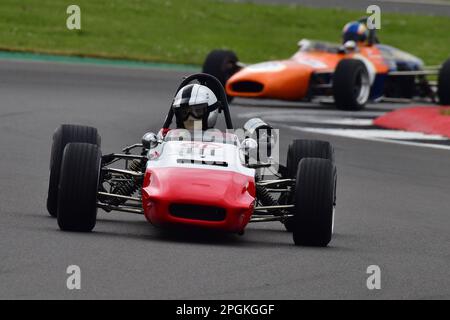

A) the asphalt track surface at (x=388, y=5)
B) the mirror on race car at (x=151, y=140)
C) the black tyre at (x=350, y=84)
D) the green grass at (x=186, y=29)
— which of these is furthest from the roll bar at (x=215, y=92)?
the asphalt track surface at (x=388, y=5)

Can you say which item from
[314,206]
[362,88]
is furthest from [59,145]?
[362,88]

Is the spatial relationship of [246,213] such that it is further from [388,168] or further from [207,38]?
[207,38]

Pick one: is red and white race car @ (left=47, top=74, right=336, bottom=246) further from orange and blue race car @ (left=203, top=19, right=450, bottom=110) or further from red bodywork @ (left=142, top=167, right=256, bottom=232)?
orange and blue race car @ (left=203, top=19, right=450, bottom=110)

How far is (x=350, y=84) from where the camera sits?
21.4 meters

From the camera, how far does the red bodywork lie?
349 inches

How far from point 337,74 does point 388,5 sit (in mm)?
17643

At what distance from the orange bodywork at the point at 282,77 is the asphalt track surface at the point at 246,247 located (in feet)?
15.6

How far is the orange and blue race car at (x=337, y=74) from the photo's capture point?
21156 mm

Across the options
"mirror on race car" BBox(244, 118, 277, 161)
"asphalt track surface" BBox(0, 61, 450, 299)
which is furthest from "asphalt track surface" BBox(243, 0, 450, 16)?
"mirror on race car" BBox(244, 118, 277, 161)

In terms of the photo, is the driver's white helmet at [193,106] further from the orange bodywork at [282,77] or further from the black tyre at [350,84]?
the black tyre at [350,84]

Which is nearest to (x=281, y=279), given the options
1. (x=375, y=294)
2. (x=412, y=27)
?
(x=375, y=294)

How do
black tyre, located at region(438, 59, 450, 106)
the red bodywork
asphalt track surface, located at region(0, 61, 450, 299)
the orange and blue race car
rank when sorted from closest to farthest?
asphalt track surface, located at region(0, 61, 450, 299) < the red bodywork < the orange and blue race car < black tyre, located at region(438, 59, 450, 106)

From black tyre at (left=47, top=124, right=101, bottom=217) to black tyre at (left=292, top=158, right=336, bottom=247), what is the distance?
6.15 feet

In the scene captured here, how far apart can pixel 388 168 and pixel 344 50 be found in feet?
26.3
